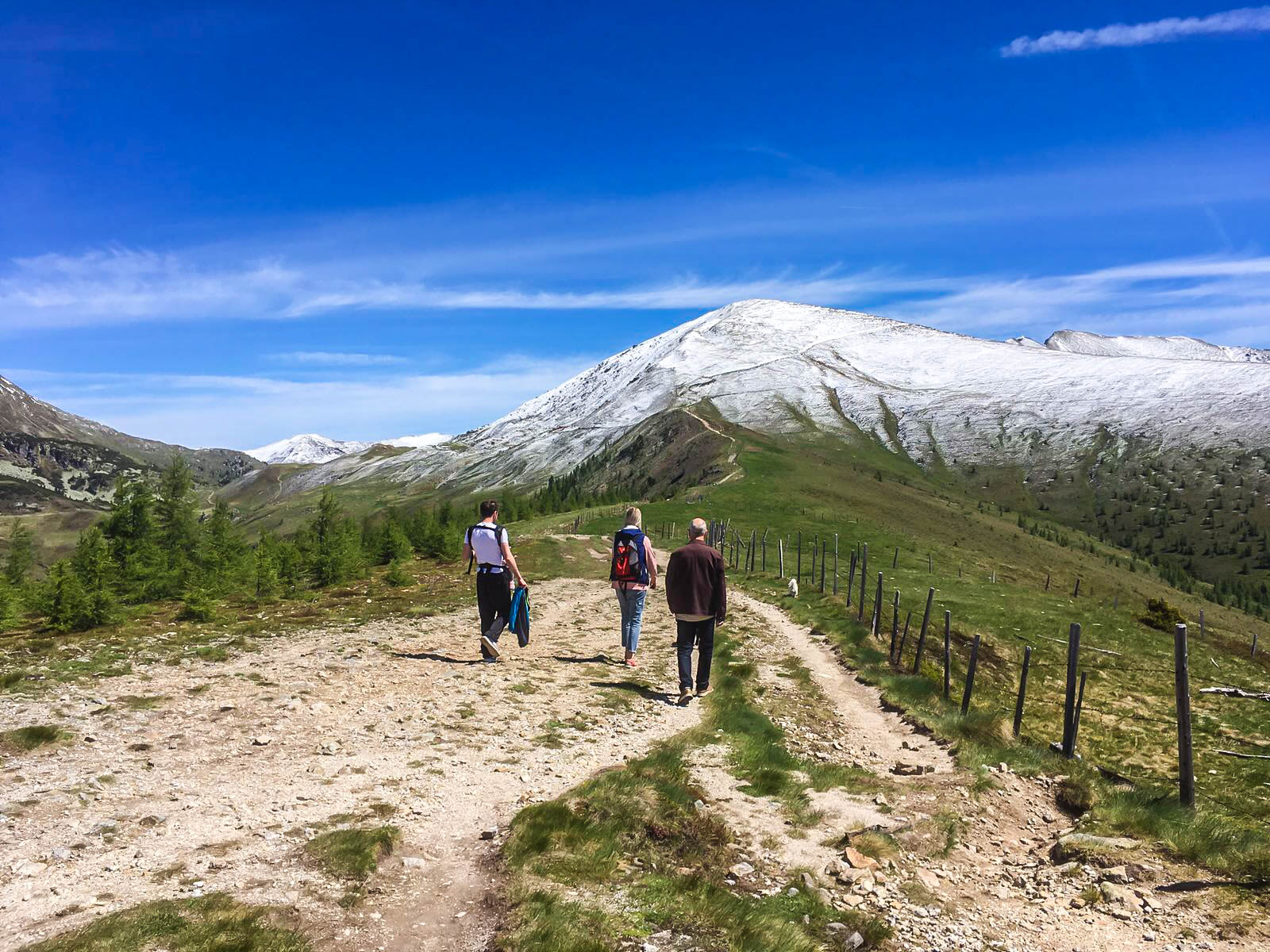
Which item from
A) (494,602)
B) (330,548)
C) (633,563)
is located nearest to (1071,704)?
(633,563)

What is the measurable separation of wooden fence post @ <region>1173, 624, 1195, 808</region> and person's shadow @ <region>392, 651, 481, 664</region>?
1391 cm

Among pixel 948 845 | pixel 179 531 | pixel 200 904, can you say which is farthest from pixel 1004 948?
pixel 179 531

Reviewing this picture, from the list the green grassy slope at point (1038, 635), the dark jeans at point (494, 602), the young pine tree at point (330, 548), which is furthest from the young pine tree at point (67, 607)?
the green grassy slope at point (1038, 635)

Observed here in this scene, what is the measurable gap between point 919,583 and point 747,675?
38.9m

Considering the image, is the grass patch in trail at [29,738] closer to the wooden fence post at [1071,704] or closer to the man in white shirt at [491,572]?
the man in white shirt at [491,572]

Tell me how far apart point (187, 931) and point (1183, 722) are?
1386 cm

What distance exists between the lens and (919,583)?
53219 mm

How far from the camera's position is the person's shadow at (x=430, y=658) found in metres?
17.3

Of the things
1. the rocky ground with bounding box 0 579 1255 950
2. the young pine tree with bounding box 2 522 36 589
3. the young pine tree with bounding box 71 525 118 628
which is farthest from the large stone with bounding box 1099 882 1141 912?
the young pine tree with bounding box 2 522 36 589

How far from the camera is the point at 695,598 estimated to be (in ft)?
50.5

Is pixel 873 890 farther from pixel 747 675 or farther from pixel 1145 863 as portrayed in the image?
pixel 747 675

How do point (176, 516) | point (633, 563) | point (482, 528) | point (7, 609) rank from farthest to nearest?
point (176, 516) → point (7, 609) → point (633, 563) → point (482, 528)

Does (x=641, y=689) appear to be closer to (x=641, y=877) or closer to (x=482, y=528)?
(x=482, y=528)

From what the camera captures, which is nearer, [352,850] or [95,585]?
[352,850]
